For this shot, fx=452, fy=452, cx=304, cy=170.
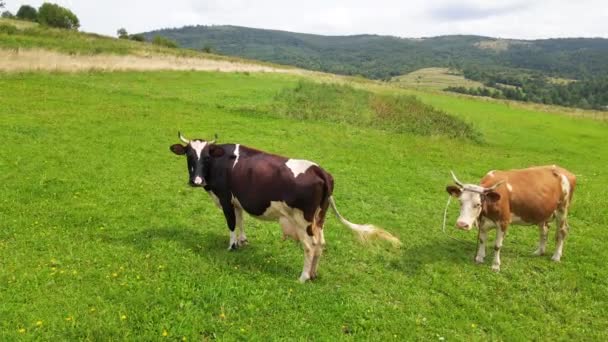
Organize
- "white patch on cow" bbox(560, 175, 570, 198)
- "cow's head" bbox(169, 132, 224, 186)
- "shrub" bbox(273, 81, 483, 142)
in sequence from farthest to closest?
"shrub" bbox(273, 81, 483, 142) → "white patch on cow" bbox(560, 175, 570, 198) → "cow's head" bbox(169, 132, 224, 186)

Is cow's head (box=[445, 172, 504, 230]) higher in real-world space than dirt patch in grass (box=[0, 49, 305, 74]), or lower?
lower

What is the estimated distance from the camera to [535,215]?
10.4m

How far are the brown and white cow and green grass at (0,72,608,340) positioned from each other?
796 mm

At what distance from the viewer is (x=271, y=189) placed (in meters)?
8.73

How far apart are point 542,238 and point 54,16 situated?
98.2 m

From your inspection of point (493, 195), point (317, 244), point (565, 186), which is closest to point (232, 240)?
point (317, 244)

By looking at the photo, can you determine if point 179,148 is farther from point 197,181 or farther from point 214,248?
point 214,248

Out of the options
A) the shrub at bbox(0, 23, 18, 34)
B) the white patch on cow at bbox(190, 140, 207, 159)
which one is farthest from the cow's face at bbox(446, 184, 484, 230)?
the shrub at bbox(0, 23, 18, 34)

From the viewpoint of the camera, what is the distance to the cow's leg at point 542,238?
11008 millimetres

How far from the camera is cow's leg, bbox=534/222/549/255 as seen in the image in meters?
11.0

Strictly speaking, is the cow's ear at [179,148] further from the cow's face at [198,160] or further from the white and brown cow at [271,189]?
the cow's face at [198,160]

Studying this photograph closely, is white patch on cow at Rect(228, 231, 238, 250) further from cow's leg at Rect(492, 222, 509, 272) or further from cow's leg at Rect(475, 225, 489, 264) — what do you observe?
cow's leg at Rect(492, 222, 509, 272)

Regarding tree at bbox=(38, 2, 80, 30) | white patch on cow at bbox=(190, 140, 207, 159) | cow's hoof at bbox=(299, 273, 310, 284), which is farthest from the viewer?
tree at bbox=(38, 2, 80, 30)

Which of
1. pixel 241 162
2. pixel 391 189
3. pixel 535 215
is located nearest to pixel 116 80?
pixel 391 189
